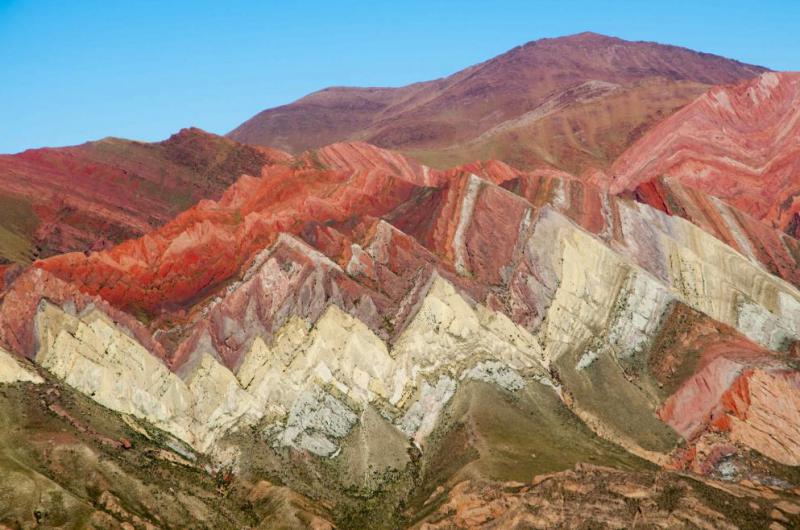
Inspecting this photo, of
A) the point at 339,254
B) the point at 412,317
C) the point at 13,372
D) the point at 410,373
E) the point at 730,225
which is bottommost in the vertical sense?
the point at 13,372

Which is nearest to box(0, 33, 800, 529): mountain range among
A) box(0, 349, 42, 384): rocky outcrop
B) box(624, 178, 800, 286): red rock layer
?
box(0, 349, 42, 384): rocky outcrop

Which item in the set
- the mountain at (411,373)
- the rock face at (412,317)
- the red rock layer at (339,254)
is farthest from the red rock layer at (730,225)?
the mountain at (411,373)

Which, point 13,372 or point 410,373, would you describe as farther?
point 410,373

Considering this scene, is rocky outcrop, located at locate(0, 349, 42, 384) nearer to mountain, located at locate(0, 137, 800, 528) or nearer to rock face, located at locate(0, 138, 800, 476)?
mountain, located at locate(0, 137, 800, 528)

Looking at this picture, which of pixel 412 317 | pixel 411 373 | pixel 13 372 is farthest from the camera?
pixel 412 317

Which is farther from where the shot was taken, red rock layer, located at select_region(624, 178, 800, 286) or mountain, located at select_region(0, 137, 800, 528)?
red rock layer, located at select_region(624, 178, 800, 286)

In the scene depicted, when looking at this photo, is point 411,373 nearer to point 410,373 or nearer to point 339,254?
point 410,373

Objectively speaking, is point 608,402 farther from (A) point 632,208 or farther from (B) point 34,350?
(B) point 34,350

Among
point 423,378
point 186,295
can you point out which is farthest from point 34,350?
point 423,378

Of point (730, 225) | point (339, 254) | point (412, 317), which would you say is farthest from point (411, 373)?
point (730, 225)
